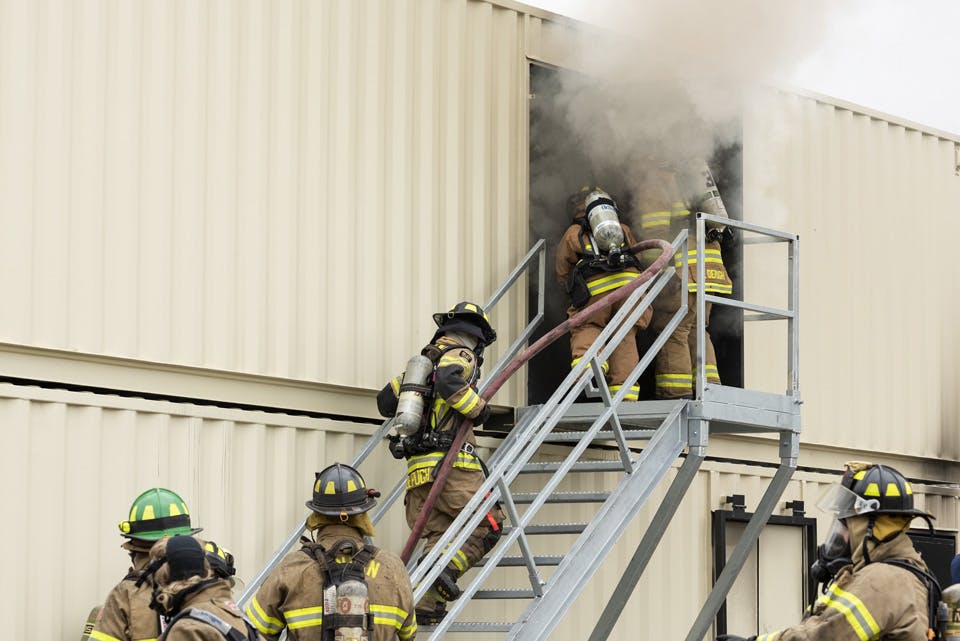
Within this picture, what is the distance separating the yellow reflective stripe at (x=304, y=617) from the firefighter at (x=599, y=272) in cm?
363

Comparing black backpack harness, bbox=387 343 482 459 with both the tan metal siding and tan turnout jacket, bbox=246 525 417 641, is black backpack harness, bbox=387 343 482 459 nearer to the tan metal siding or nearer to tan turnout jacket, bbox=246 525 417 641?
the tan metal siding

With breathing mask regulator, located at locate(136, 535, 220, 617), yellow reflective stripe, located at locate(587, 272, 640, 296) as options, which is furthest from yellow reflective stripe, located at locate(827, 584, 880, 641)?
yellow reflective stripe, located at locate(587, 272, 640, 296)

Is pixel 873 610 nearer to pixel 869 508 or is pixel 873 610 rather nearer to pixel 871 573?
pixel 871 573

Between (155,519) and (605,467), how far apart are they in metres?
3.30

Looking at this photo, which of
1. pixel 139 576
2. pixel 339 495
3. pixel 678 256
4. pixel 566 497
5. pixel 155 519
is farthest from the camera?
pixel 678 256

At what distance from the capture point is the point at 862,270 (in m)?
13.8

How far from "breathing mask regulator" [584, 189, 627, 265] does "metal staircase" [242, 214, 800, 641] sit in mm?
337

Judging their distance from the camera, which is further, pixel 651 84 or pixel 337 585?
pixel 651 84

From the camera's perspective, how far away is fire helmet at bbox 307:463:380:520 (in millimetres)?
7184

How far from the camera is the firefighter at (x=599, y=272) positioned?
10.2m

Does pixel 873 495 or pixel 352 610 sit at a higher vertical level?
pixel 873 495

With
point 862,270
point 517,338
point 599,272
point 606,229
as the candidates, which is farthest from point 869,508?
point 862,270

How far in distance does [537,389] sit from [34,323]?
3.97 metres

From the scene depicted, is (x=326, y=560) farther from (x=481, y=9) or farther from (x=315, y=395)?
(x=481, y=9)
